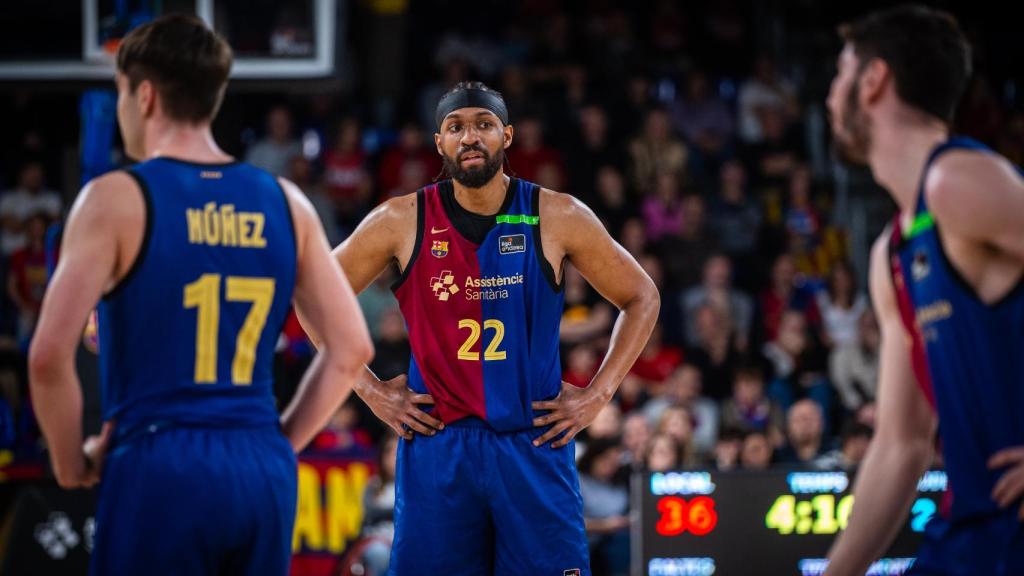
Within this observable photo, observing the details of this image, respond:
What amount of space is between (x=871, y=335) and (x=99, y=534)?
10011 mm

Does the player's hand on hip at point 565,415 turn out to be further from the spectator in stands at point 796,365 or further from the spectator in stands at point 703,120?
the spectator in stands at point 703,120

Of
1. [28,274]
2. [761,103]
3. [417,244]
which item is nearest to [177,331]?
[417,244]

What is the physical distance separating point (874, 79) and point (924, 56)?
148mm

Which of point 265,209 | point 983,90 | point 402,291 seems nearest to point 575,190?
point 983,90

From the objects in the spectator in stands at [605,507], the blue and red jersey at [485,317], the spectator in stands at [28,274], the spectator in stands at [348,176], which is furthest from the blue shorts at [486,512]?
the spectator in stands at [348,176]

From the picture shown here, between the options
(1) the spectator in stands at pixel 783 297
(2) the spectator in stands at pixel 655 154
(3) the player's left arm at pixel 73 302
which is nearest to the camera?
(3) the player's left arm at pixel 73 302

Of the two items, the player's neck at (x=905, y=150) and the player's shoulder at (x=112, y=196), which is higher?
the player's neck at (x=905, y=150)

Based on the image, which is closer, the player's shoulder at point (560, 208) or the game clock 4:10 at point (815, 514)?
the player's shoulder at point (560, 208)

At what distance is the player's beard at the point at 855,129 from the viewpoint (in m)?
3.64

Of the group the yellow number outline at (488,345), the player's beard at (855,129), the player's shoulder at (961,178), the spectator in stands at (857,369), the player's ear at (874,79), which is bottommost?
the spectator in stands at (857,369)

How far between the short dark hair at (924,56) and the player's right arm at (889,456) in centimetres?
45

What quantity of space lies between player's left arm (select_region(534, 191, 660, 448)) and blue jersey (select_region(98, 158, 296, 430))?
5.73 ft

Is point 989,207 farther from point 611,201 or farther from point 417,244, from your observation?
point 611,201

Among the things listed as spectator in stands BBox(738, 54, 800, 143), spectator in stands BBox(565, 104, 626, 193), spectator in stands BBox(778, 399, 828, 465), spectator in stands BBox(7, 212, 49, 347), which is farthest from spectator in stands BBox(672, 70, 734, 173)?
spectator in stands BBox(7, 212, 49, 347)
